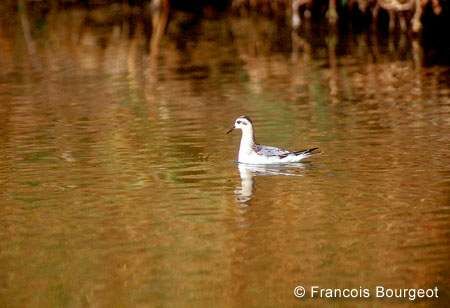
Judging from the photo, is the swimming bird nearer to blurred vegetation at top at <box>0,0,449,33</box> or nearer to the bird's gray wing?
the bird's gray wing

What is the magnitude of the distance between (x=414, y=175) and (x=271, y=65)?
14441mm

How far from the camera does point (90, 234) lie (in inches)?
627

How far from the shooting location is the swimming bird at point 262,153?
19.6 metres

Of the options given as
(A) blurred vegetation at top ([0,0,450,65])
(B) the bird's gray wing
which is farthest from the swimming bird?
(A) blurred vegetation at top ([0,0,450,65])

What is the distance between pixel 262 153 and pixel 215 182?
1419 millimetres

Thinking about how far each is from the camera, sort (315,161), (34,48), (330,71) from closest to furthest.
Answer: (315,161) < (330,71) < (34,48)

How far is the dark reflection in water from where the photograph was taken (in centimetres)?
1408

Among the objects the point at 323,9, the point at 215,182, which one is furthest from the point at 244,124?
the point at 323,9

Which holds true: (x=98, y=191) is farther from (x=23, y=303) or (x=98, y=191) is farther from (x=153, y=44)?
(x=153, y=44)

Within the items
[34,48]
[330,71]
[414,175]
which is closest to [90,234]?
[414,175]

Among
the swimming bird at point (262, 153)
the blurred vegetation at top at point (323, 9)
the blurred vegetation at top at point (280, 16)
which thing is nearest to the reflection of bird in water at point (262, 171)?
the swimming bird at point (262, 153)

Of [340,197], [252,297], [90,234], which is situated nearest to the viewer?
[252,297]
